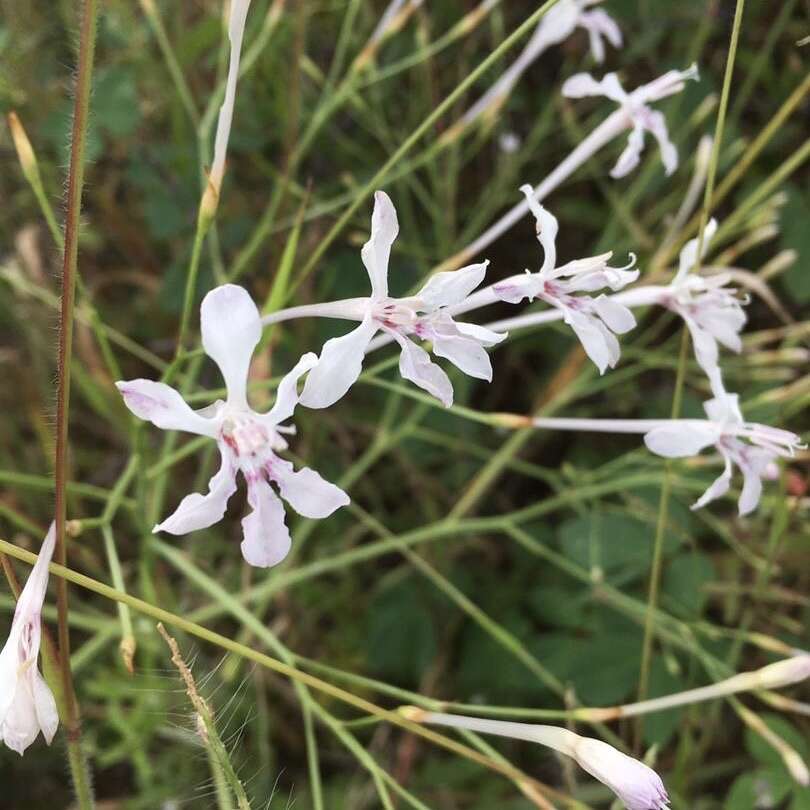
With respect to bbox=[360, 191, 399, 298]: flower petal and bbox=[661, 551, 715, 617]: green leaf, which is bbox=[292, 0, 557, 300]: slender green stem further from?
bbox=[661, 551, 715, 617]: green leaf

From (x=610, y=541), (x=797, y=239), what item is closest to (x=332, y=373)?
(x=610, y=541)

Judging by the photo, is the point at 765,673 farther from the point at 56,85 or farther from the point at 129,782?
the point at 56,85

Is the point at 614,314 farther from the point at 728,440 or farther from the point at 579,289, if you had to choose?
the point at 728,440

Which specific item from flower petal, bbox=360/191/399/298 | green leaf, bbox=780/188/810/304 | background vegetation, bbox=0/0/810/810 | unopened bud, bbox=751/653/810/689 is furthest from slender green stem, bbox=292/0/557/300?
green leaf, bbox=780/188/810/304

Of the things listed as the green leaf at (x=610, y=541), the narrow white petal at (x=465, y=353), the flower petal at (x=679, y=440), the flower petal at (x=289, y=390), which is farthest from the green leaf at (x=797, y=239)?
the flower petal at (x=289, y=390)

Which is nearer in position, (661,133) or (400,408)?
(661,133)

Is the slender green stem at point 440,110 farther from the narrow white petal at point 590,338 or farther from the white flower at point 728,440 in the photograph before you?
the white flower at point 728,440
